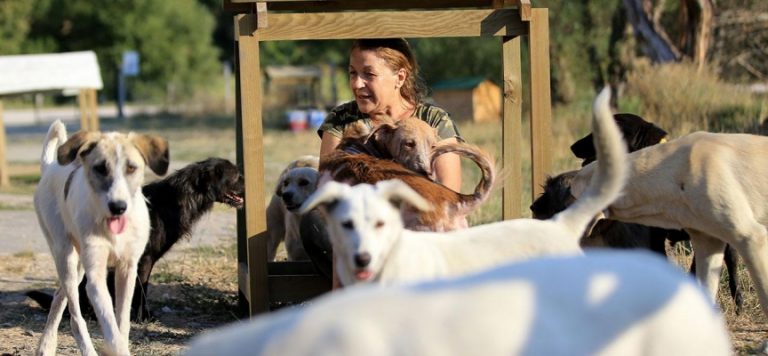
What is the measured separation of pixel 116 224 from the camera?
5797mm

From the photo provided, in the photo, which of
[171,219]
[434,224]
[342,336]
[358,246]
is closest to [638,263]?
[342,336]

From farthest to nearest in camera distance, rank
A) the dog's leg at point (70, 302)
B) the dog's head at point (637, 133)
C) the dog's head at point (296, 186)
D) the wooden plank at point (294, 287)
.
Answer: the dog's head at point (296, 186) → the dog's head at point (637, 133) → the wooden plank at point (294, 287) → the dog's leg at point (70, 302)

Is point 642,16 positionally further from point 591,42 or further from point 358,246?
point 358,246

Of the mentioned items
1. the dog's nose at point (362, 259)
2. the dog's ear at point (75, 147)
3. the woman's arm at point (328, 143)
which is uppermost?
the dog's ear at point (75, 147)

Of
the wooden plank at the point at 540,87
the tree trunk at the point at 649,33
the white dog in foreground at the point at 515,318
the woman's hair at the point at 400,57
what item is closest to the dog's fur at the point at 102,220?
the woman's hair at the point at 400,57

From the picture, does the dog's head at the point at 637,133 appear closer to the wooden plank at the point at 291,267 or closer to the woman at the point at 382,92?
the woman at the point at 382,92

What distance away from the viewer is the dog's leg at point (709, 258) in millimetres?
6594

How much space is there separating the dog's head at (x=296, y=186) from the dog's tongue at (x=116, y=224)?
2.03 m

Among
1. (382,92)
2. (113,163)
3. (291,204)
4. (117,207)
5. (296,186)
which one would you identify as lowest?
(291,204)

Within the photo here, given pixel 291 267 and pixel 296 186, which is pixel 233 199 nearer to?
pixel 296 186

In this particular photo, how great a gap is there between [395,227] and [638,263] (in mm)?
1536

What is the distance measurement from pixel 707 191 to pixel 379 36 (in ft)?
6.60

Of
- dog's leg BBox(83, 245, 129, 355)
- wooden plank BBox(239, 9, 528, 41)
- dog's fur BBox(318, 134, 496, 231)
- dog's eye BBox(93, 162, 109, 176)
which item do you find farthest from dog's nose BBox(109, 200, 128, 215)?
wooden plank BBox(239, 9, 528, 41)

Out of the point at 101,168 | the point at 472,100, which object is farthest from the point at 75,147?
the point at 472,100
